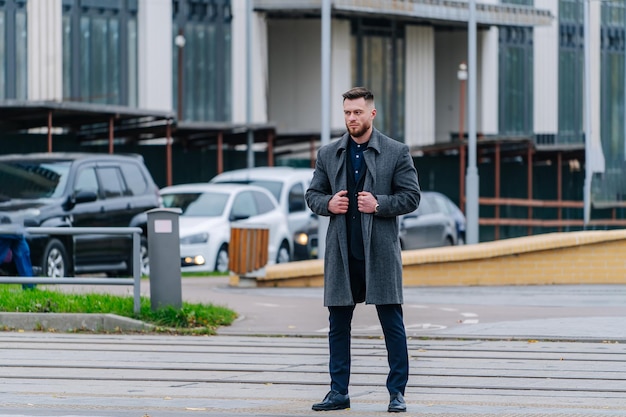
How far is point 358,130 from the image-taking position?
8.59 metres

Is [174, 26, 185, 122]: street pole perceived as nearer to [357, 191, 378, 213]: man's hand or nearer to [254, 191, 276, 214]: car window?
[254, 191, 276, 214]: car window

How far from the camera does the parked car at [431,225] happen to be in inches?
1180

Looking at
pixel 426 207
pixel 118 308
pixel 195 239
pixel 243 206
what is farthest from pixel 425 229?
pixel 118 308

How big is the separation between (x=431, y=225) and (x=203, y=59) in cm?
1585

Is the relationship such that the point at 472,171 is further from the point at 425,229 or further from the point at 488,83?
the point at 488,83

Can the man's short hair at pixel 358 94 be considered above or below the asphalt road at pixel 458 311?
above

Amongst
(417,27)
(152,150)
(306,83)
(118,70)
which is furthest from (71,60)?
(417,27)

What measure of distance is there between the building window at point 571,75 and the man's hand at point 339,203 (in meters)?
46.9

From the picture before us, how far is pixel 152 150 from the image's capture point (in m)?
38.2

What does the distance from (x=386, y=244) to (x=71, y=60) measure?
3443 centimetres

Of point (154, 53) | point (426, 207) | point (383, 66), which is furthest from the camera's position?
point (383, 66)

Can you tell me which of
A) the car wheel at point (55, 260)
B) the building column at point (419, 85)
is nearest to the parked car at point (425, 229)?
the car wheel at point (55, 260)

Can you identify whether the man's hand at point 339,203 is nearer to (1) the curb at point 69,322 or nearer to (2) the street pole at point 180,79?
(1) the curb at point 69,322

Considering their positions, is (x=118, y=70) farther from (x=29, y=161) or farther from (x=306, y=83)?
(x=29, y=161)
